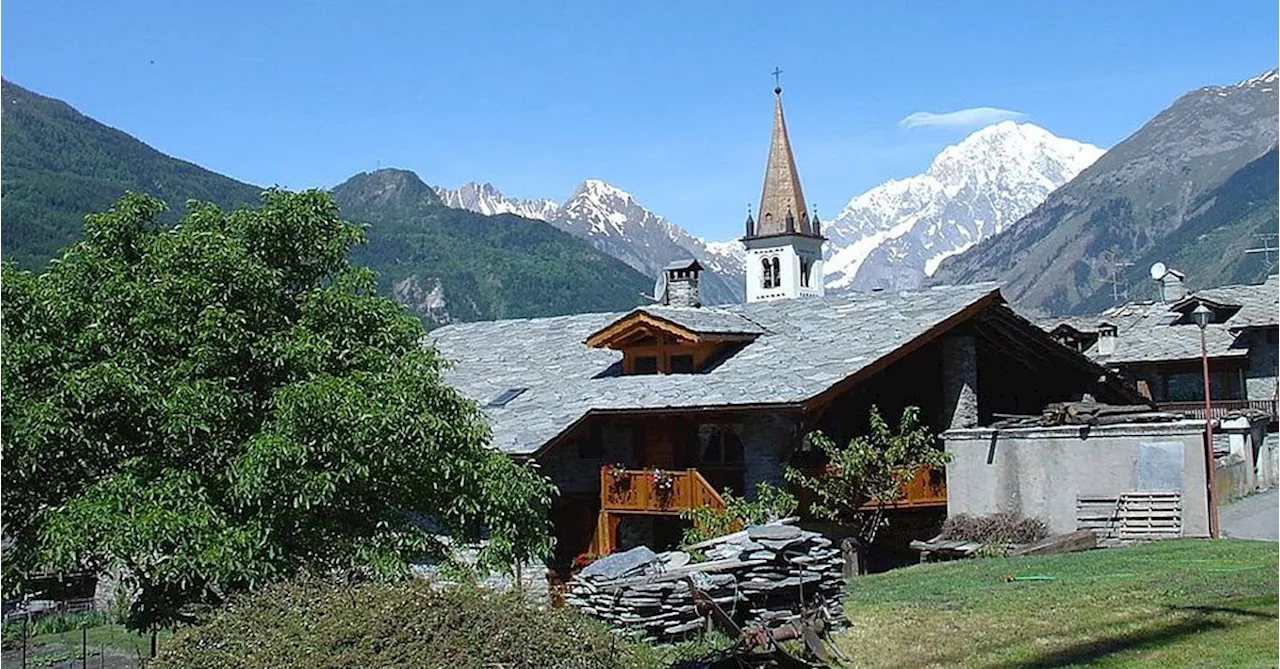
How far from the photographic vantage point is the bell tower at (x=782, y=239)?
3632 inches

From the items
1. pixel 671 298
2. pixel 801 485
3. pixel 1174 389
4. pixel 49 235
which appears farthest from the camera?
pixel 49 235

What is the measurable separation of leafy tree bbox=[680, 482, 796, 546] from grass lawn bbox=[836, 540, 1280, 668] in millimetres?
4483

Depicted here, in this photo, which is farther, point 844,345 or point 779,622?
point 844,345

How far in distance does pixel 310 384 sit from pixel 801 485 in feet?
45.5

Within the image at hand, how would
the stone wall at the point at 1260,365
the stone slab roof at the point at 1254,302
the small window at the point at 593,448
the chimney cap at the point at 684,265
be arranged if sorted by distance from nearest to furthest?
1. the small window at the point at 593,448
2. the chimney cap at the point at 684,265
3. the stone slab roof at the point at 1254,302
4. the stone wall at the point at 1260,365

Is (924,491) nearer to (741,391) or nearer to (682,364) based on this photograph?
(741,391)

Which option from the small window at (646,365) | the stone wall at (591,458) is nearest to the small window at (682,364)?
the small window at (646,365)

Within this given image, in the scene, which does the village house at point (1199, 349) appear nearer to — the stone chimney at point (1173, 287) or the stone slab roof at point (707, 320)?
the stone chimney at point (1173, 287)

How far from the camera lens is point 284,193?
18.7m

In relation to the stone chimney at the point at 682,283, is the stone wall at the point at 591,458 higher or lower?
lower

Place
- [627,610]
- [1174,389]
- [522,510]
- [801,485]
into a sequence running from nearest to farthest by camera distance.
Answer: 1. [627,610]
2. [522,510]
3. [801,485]
4. [1174,389]

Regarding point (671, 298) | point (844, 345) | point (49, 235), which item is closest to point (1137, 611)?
point (844, 345)

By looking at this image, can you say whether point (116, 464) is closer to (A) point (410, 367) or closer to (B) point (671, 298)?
(A) point (410, 367)

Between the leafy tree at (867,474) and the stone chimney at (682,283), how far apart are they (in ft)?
35.3
